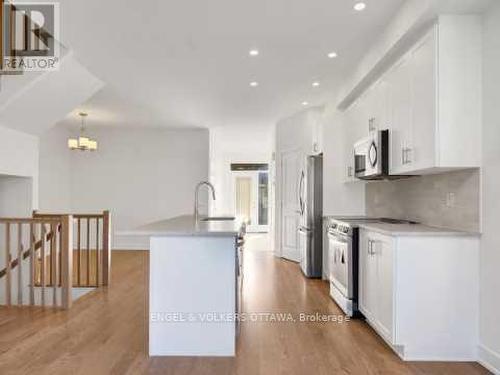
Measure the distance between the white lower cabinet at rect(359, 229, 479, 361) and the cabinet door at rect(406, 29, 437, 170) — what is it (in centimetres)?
60

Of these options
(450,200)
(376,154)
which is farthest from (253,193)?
(450,200)

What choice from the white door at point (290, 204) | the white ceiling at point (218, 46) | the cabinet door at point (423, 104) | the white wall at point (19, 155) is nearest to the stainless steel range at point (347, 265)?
the cabinet door at point (423, 104)

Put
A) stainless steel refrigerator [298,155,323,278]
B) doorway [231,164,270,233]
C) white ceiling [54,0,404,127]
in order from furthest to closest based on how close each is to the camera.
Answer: doorway [231,164,270,233] → stainless steel refrigerator [298,155,323,278] → white ceiling [54,0,404,127]

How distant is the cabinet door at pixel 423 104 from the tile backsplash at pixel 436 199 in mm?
362

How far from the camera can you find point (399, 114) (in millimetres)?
3119

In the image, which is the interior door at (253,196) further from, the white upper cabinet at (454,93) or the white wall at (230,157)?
the white upper cabinet at (454,93)

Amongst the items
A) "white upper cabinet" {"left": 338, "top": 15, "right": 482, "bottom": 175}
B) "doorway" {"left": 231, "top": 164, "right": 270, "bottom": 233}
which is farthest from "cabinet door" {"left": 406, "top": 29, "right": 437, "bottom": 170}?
"doorway" {"left": 231, "top": 164, "right": 270, "bottom": 233}

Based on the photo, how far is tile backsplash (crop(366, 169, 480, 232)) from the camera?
2.70m

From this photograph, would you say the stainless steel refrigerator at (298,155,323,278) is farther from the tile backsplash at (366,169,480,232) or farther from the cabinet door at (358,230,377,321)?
the cabinet door at (358,230,377,321)

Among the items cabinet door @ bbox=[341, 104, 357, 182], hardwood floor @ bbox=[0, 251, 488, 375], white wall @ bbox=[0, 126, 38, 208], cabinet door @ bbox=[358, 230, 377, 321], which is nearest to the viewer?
hardwood floor @ bbox=[0, 251, 488, 375]

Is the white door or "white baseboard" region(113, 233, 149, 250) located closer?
the white door

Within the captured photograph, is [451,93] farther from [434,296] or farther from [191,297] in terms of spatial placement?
[191,297]

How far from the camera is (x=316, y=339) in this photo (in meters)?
3.03

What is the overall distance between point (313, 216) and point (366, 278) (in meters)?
2.10
